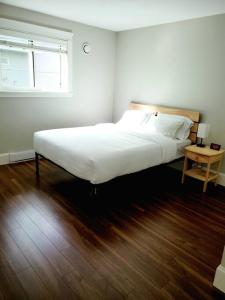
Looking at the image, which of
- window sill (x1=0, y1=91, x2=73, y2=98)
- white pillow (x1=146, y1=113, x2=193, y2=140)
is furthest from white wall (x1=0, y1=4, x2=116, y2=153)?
white pillow (x1=146, y1=113, x2=193, y2=140)

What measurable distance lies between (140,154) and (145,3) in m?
1.90

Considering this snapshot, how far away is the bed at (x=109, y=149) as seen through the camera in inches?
95.8

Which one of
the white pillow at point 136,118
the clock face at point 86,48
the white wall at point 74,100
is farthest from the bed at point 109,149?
the clock face at point 86,48

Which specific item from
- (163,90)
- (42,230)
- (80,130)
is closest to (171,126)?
(163,90)

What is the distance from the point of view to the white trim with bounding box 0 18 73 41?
3311mm

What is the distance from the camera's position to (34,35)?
359cm

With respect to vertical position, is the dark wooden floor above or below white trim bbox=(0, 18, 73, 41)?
below

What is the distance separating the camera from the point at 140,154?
9.16ft

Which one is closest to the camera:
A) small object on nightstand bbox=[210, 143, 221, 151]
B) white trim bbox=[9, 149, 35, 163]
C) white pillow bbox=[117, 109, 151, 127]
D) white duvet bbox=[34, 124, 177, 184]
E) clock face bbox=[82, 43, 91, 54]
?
white duvet bbox=[34, 124, 177, 184]

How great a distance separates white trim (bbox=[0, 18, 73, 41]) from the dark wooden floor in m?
2.23

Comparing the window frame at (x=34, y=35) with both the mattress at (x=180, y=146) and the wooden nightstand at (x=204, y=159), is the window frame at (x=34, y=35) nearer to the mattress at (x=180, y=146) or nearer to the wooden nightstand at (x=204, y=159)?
the mattress at (x=180, y=146)

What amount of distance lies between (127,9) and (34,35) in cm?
153

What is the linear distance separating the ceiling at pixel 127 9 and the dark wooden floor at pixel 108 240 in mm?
2423

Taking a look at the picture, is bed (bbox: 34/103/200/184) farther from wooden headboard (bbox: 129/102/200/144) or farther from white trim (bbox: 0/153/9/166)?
white trim (bbox: 0/153/9/166)
